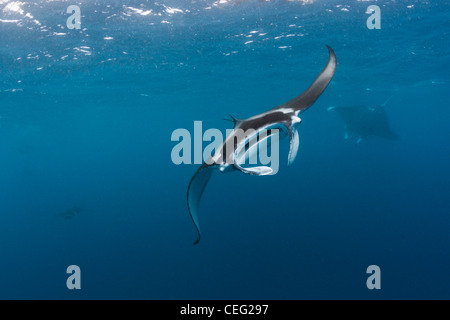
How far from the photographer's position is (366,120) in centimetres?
1739

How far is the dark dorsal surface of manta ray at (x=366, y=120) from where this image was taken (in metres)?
16.5

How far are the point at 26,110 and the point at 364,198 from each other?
31.5 m

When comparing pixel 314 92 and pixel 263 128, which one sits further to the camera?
pixel 314 92

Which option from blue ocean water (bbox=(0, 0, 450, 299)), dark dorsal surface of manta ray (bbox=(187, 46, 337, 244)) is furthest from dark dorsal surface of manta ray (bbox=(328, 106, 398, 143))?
dark dorsal surface of manta ray (bbox=(187, 46, 337, 244))

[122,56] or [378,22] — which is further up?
[122,56]

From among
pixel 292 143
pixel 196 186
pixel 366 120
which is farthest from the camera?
pixel 366 120

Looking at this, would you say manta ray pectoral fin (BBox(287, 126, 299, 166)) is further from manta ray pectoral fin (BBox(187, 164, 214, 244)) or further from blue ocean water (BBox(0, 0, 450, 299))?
blue ocean water (BBox(0, 0, 450, 299))

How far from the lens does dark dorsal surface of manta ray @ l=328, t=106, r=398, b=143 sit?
54.1ft

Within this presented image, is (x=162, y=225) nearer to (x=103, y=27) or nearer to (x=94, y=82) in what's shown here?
(x=103, y=27)

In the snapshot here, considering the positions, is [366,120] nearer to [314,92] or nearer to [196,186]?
[314,92]

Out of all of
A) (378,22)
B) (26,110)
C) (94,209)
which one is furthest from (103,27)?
(26,110)

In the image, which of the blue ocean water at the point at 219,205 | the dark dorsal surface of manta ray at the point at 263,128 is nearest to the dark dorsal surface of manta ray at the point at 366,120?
the blue ocean water at the point at 219,205

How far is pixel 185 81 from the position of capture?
75.2 ft

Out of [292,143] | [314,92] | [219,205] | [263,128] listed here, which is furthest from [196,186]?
[219,205]
